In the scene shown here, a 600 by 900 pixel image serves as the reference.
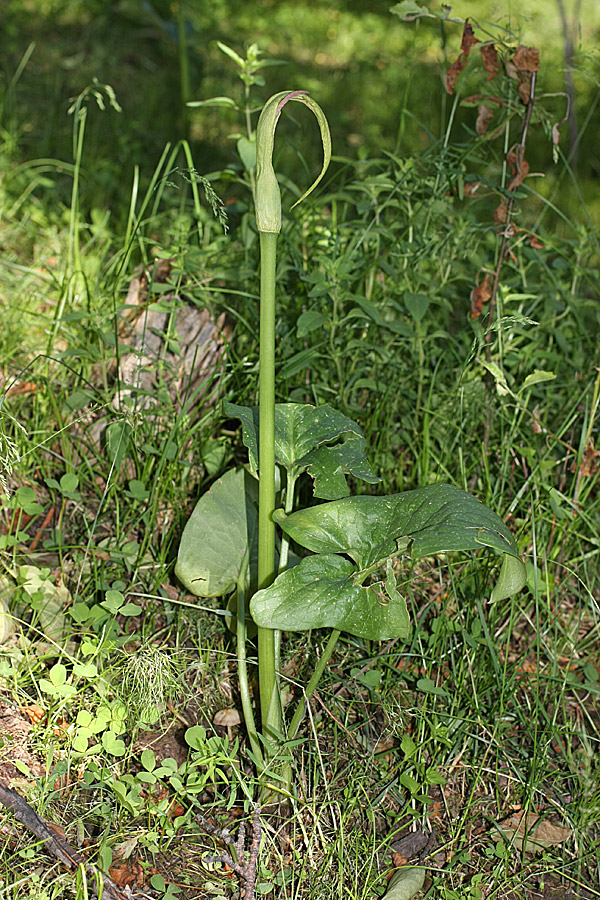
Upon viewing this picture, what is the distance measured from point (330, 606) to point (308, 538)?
0.12 meters

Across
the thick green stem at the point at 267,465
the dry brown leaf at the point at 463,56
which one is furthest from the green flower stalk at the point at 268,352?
the dry brown leaf at the point at 463,56

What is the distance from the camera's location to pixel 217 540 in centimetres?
160

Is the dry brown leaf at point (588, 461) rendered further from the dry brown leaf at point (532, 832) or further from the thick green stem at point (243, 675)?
the thick green stem at point (243, 675)

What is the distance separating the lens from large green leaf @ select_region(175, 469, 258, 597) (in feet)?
5.17

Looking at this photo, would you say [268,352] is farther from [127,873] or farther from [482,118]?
[482,118]

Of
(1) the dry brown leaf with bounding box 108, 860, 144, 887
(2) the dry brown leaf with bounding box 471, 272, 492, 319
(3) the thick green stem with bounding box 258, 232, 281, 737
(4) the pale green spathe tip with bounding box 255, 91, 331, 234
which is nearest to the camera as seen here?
(4) the pale green spathe tip with bounding box 255, 91, 331, 234

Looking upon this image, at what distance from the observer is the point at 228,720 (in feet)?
5.21

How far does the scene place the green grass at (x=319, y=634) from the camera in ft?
4.67

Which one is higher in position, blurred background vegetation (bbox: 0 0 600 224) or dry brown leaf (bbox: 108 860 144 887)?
blurred background vegetation (bbox: 0 0 600 224)

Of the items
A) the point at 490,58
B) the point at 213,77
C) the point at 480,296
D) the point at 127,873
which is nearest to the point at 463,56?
the point at 490,58

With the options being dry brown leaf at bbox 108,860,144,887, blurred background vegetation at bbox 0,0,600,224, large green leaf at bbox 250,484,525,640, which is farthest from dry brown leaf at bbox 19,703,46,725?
blurred background vegetation at bbox 0,0,600,224

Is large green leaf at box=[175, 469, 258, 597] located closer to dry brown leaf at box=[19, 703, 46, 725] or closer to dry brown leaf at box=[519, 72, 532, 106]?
dry brown leaf at box=[19, 703, 46, 725]

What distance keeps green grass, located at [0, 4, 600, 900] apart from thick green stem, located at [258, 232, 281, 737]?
13 centimetres

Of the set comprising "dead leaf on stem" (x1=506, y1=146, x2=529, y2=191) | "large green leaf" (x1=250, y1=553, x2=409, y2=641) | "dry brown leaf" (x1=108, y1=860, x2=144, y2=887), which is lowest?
"dry brown leaf" (x1=108, y1=860, x2=144, y2=887)
